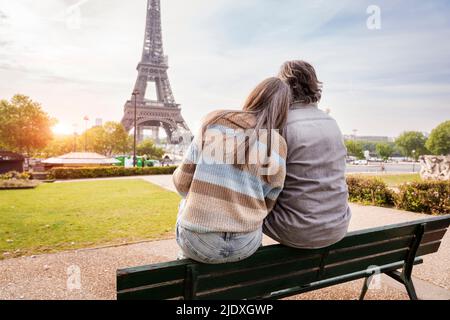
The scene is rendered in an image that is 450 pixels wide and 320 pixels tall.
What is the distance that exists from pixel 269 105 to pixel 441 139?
69878 mm

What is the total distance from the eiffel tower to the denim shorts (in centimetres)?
4381

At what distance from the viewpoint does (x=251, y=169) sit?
1.88m

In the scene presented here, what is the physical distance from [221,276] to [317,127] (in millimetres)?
1071

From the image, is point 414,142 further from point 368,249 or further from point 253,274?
point 253,274

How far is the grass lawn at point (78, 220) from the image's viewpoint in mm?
5508

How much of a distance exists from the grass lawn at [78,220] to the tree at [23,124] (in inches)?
868

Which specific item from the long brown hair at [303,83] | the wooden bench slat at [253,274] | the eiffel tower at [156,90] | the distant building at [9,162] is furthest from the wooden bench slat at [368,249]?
Answer: the eiffel tower at [156,90]

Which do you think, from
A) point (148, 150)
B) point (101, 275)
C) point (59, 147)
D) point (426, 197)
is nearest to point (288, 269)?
point (101, 275)

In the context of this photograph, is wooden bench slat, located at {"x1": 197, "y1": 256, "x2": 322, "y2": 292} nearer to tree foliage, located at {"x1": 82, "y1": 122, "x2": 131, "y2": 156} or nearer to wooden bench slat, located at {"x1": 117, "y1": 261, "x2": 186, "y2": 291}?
wooden bench slat, located at {"x1": 117, "y1": 261, "x2": 186, "y2": 291}

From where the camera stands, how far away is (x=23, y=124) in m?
29.9

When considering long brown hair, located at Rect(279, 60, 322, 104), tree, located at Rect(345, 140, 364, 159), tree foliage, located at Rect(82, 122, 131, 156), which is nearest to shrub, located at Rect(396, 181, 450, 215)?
long brown hair, located at Rect(279, 60, 322, 104)

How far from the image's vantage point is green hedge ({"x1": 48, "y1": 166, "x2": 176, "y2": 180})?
1897 centimetres
